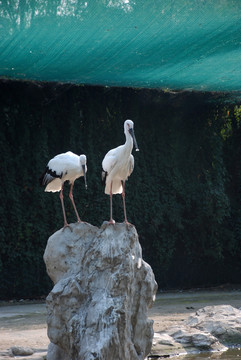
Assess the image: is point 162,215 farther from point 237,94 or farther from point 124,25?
point 124,25

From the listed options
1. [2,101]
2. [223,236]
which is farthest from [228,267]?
[2,101]

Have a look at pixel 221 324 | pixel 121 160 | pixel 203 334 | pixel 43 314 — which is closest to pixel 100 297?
pixel 121 160

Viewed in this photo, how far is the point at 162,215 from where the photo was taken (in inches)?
451

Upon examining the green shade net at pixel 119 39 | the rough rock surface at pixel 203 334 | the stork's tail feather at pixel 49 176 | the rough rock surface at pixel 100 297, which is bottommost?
the rough rock surface at pixel 203 334

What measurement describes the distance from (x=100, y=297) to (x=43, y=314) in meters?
3.33

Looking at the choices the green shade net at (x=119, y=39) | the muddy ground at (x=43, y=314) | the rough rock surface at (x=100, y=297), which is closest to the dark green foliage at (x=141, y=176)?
the muddy ground at (x=43, y=314)

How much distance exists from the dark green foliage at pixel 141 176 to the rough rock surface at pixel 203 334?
3.44 metres

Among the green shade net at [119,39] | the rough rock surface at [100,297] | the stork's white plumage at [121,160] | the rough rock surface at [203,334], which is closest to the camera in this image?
the rough rock surface at [100,297]

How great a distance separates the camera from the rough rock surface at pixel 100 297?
558 cm

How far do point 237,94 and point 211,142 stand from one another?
1.37 metres

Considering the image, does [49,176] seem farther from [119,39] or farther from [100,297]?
[100,297]

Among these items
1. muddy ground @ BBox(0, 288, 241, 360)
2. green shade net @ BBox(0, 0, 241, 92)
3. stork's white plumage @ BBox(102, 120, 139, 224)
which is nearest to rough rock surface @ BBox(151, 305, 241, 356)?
muddy ground @ BBox(0, 288, 241, 360)

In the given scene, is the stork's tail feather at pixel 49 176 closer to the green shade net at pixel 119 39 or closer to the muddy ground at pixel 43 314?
the green shade net at pixel 119 39

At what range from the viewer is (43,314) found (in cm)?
887
